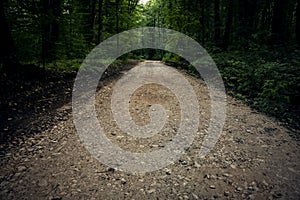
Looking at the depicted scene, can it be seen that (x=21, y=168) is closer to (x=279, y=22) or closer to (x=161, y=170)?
(x=161, y=170)

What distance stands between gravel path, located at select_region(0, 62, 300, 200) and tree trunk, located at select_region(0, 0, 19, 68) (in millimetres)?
4280

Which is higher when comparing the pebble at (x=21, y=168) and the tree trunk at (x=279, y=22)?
the tree trunk at (x=279, y=22)

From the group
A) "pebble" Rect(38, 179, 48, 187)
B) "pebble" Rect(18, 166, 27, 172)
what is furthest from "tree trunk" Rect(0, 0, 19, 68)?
"pebble" Rect(38, 179, 48, 187)

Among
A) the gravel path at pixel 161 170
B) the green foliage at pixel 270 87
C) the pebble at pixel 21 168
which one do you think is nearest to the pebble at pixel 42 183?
the gravel path at pixel 161 170

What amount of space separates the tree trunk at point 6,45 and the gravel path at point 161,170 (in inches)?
169

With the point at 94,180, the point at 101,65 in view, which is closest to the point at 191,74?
the point at 101,65

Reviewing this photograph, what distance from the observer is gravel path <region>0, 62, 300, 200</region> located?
2762mm

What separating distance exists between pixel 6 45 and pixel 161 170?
303 inches

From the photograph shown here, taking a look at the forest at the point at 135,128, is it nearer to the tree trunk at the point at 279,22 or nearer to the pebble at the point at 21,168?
the pebble at the point at 21,168

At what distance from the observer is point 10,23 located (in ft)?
26.2

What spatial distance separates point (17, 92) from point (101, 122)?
140 inches

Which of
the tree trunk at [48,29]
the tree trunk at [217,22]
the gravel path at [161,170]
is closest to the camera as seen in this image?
the gravel path at [161,170]

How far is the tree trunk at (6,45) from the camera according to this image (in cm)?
725

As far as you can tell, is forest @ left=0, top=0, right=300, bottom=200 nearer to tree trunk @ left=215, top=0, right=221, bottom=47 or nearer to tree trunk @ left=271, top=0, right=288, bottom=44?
tree trunk @ left=271, top=0, right=288, bottom=44
